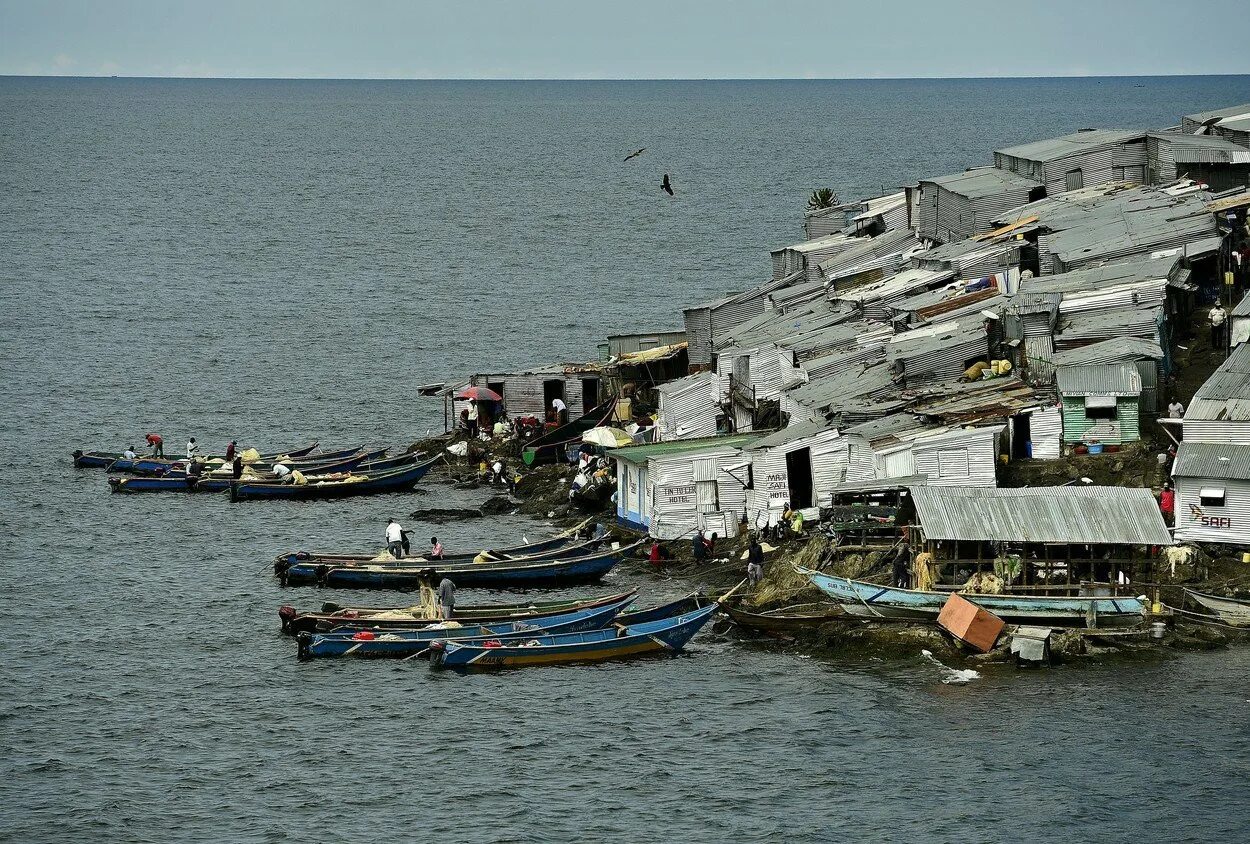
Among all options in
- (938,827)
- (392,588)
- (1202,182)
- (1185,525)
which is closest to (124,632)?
(392,588)

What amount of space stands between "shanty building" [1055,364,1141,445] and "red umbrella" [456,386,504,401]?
29.7m

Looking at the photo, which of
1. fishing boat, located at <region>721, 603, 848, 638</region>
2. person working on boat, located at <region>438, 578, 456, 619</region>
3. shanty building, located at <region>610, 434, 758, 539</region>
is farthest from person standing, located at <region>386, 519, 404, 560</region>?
fishing boat, located at <region>721, 603, 848, 638</region>

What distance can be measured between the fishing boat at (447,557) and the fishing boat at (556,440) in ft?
38.2

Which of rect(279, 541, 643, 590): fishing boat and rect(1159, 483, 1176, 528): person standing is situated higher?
rect(1159, 483, 1176, 528): person standing

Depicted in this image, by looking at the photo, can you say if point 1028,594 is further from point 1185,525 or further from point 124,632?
point 124,632

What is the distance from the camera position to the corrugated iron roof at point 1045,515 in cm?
4972

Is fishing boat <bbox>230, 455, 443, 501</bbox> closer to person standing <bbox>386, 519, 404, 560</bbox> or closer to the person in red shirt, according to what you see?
the person in red shirt

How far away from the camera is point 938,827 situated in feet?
136

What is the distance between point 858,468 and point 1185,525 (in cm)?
1067

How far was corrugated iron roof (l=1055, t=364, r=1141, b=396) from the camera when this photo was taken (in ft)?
183

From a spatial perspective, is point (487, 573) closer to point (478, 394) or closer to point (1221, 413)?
point (478, 394)

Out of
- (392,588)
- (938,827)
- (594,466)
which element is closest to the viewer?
(938,827)

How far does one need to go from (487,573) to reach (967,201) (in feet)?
114

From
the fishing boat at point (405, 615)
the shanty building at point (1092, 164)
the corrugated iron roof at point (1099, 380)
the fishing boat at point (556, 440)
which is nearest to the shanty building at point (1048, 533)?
the corrugated iron roof at point (1099, 380)
